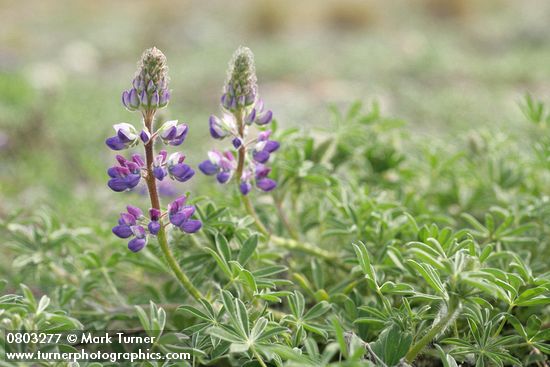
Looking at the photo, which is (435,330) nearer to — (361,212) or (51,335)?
(361,212)

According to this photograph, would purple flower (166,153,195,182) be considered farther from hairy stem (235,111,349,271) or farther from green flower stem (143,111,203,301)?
hairy stem (235,111,349,271)

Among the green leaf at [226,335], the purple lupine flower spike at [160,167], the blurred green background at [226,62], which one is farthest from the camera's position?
the blurred green background at [226,62]

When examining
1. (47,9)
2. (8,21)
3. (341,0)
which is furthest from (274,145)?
(47,9)

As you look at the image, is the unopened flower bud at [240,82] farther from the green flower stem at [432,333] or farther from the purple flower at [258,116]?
the green flower stem at [432,333]

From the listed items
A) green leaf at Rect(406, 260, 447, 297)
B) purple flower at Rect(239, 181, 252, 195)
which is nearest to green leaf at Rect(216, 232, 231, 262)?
purple flower at Rect(239, 181, 252, 195)

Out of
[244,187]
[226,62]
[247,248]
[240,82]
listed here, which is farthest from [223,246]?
[226,62]

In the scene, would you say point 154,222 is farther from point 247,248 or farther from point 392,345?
point 392,345

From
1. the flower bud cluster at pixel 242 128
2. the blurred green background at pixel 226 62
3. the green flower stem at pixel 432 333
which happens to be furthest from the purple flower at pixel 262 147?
the blurred green background at pixel 226 62
